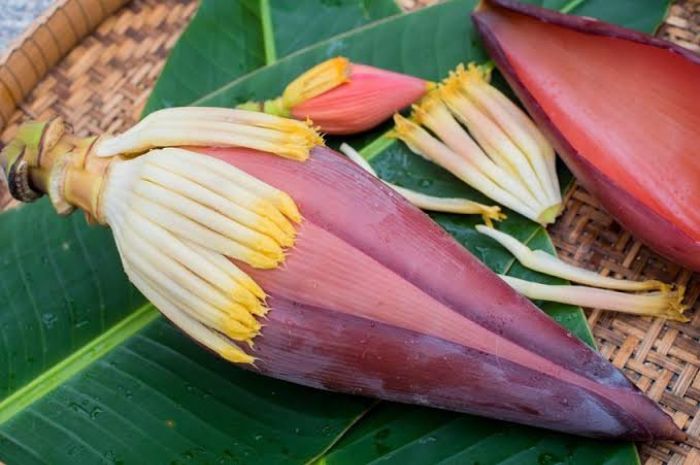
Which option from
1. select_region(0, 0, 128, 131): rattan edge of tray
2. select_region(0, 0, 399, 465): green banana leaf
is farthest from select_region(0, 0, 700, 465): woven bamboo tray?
select_region(0, 0, 399, 465): green banana leaf

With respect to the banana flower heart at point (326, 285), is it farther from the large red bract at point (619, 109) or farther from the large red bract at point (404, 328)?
the large red bract at point (619, 109)

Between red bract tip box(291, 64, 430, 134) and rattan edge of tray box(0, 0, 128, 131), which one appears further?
rattan edge of tray box(0, 0, 128, 131)

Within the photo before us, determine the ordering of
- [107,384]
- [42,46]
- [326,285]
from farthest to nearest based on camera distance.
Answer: [42,46] → [107,384] → [326,285]

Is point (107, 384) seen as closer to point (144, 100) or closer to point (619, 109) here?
point (144, 100)

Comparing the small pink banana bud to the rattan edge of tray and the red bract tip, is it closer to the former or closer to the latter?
the red bract tip

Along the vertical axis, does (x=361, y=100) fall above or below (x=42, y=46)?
above

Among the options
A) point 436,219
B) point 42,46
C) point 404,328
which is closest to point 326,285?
point 404,328

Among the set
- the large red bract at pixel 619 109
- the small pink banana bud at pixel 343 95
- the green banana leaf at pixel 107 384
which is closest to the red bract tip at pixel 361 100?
the small pink banana bud at pixel 343 95

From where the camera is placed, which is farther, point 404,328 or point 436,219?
point 436,219
